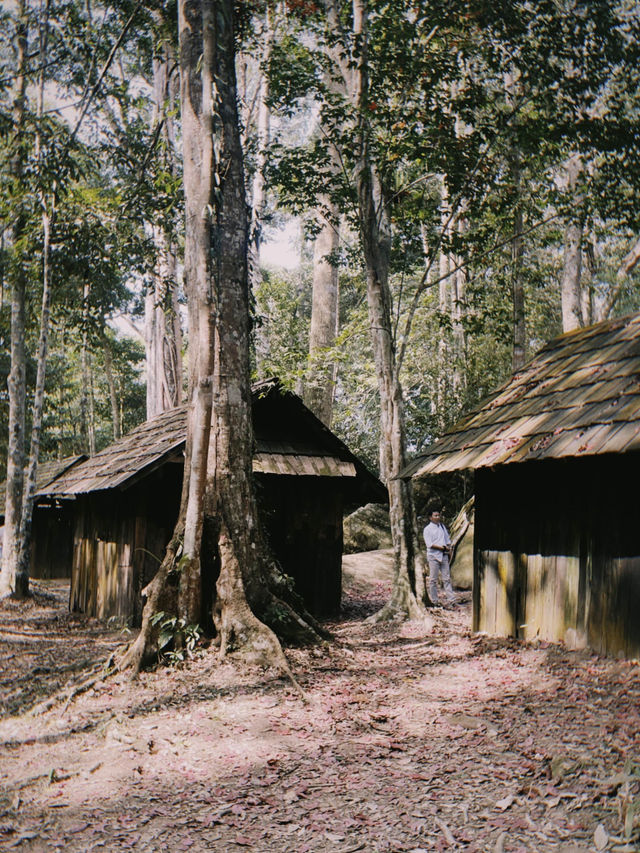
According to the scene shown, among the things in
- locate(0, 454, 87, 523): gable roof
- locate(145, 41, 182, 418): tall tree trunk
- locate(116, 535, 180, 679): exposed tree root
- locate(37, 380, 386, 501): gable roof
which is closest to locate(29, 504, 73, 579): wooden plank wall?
locate(0, 454, 87, 523): gable roof

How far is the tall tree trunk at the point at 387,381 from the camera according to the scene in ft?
37.7

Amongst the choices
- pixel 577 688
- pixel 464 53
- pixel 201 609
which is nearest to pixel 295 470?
pixel 201 609

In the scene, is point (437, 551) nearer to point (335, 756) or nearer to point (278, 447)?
point (278, 447)

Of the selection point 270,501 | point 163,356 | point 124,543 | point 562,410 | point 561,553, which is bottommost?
point 124,543

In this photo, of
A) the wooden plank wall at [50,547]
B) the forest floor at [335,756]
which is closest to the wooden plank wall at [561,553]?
the forest floor at [335,756]

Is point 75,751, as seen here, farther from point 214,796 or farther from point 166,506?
point 166,506

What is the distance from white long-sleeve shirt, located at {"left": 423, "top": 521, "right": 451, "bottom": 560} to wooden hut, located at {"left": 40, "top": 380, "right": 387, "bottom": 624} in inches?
45.7

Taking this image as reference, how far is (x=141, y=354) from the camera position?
113ft

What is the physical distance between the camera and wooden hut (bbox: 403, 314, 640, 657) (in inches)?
288

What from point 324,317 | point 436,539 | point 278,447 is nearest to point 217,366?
point 278,447

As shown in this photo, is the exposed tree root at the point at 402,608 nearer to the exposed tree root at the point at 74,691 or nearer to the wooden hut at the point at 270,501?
the wooden hut at the point at 270,501

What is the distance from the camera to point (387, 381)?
12125 millimetres

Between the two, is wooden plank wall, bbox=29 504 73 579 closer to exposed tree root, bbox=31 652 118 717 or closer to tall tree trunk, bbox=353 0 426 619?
tall tree trunk, bbox=353 0 426 619

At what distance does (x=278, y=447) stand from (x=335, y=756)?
7.99m
